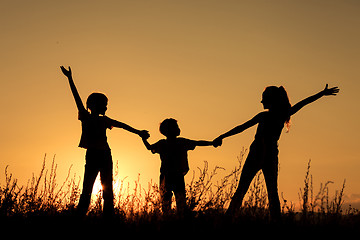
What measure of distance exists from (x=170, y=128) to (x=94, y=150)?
1890 mm

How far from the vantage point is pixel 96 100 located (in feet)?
24.9

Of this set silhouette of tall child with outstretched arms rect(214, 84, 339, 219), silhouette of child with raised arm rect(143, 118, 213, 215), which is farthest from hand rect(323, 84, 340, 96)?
silhouette of child with raised arm rect(143, 118, 213, 215)

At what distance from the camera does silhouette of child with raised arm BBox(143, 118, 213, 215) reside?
8.49 m

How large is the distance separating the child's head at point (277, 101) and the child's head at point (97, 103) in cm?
256

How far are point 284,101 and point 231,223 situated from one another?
7.80ft

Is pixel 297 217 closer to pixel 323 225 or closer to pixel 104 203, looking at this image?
pixel 323 225

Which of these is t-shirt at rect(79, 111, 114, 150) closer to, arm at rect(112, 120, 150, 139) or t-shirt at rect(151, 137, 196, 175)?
arm at rect(112, 120, 150, 139)

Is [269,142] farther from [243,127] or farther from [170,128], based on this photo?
[170,128]

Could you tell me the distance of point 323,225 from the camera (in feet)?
21.4

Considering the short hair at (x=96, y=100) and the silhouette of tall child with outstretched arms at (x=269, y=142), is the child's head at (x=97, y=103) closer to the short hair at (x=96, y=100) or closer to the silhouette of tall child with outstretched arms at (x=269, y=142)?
the short hair at (x=96, y=100)

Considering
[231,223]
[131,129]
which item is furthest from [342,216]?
[131,129]

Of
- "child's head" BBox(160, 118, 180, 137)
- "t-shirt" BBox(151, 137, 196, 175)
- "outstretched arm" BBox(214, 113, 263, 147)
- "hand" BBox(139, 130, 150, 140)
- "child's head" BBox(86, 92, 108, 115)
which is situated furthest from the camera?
"child's head" BBox(160, 118, 180, 137)

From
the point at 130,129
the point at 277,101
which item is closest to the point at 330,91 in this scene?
the point at 277,101

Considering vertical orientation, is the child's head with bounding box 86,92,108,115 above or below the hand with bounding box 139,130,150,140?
above
